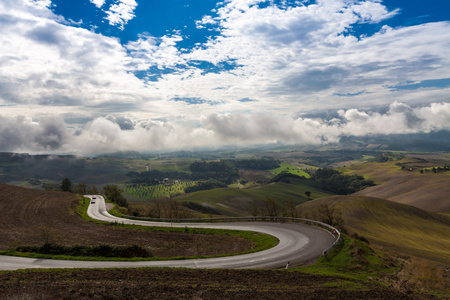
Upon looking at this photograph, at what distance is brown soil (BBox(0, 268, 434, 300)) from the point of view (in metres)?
17.5

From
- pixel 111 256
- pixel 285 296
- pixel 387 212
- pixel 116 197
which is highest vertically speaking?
pixel 285 296

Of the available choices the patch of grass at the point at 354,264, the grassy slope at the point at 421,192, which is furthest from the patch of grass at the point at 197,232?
the grassy slope at the point at 421,192

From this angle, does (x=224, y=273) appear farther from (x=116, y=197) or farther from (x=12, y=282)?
(x=116, y=197)

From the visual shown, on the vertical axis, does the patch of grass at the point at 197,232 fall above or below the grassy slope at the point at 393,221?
above

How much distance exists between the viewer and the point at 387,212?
4345 inches

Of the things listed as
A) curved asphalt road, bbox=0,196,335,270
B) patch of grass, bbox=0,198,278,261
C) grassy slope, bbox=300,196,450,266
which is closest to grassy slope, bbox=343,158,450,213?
grassy slope, bbox=300,196,450,266

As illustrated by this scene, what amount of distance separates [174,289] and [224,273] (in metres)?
7.10

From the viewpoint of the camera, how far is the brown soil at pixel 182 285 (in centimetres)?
1748

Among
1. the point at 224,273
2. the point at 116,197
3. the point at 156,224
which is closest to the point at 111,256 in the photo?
the point at 224,273

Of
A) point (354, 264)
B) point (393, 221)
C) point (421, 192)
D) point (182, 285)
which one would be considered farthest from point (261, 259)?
point (421, 192)

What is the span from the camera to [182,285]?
20.6m

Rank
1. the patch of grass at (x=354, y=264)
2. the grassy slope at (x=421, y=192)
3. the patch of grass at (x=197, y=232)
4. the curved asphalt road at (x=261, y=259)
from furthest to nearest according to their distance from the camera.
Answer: the grassy slope at (x=421, y=192), the patch of grass at (x=197, y=232), the curved asphalt road at (x=261, y=259), the patch of grass at (x=354, y=264)

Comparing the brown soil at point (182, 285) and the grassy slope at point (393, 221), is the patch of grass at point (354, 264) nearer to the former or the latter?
the brown soil at point (182, 285)

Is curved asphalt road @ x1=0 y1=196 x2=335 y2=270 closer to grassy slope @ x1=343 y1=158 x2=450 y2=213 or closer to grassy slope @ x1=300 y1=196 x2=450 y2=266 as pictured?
grassy slope @ x1=300 y1=196 x2=450 y2=266
